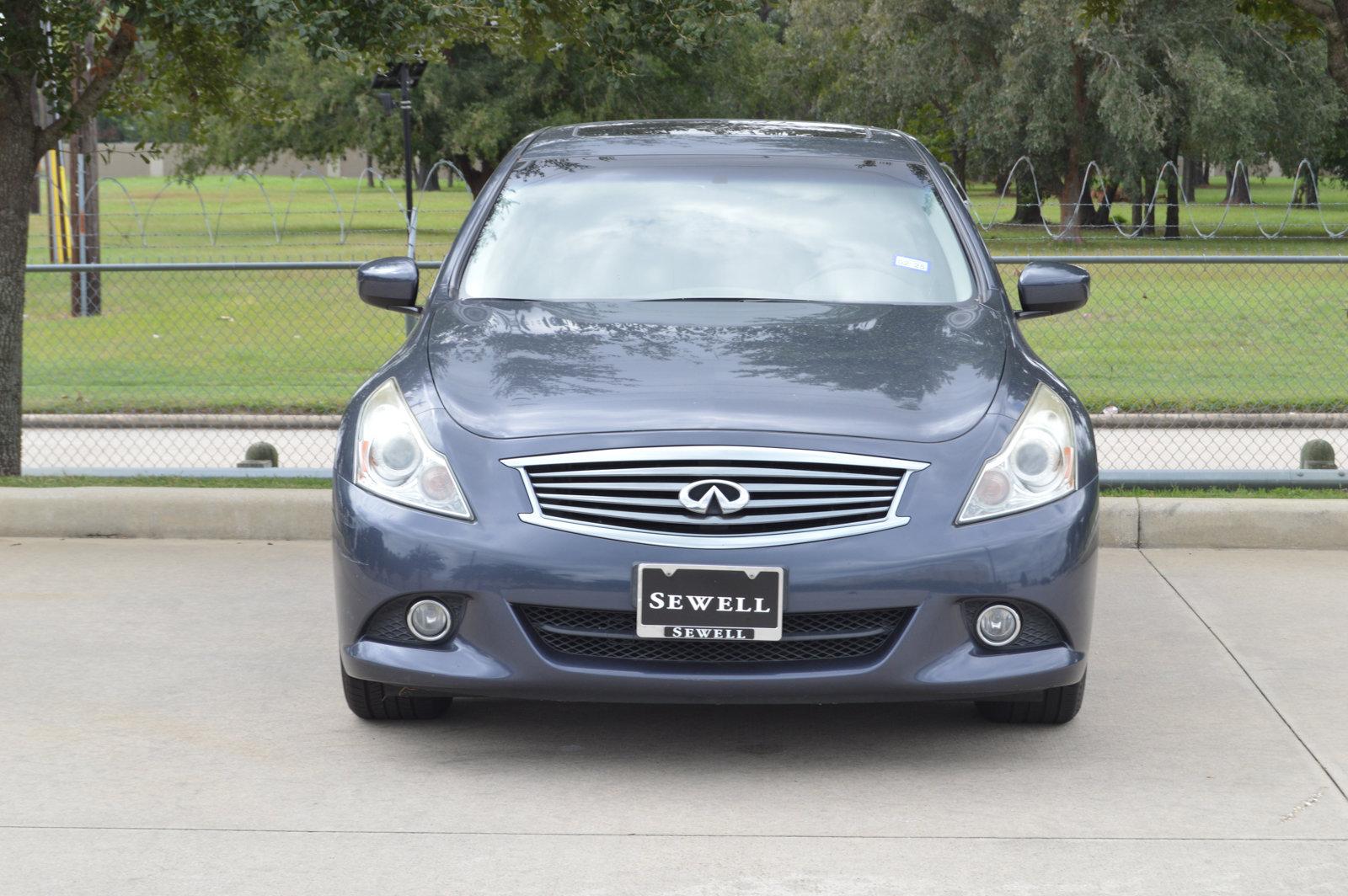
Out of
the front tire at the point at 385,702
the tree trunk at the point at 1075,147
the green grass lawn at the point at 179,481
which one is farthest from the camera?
the tree trunk at the point at 1075,147

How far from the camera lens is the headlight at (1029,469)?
4.52 meters

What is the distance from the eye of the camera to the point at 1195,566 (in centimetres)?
729

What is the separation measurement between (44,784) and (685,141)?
10.1 feet

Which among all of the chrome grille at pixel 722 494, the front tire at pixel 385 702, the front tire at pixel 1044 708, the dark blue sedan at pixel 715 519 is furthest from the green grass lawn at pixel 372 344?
the front tire at pixel 385 702

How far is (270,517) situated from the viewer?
7.78 m

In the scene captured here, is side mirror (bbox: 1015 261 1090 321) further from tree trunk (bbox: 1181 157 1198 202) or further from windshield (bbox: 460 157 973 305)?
tree trunk (bbox: 1181 157 1198 202)

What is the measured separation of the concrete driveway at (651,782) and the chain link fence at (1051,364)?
116 inches

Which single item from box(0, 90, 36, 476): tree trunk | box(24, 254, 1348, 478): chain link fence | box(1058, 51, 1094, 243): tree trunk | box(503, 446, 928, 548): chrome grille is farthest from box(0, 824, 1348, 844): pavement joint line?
box(1058, 51, 1094, 243): tree trunk

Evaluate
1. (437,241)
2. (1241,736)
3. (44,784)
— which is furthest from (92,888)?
(437,241)

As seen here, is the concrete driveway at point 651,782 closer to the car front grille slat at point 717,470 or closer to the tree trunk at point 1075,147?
the car front grille slat at point 717,470

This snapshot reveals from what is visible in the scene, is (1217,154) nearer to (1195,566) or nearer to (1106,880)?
(1195,566)

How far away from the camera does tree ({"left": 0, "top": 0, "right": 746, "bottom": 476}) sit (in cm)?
779

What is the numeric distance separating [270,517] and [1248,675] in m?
4.23

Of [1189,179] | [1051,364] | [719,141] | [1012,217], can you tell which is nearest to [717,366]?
[719,141]
